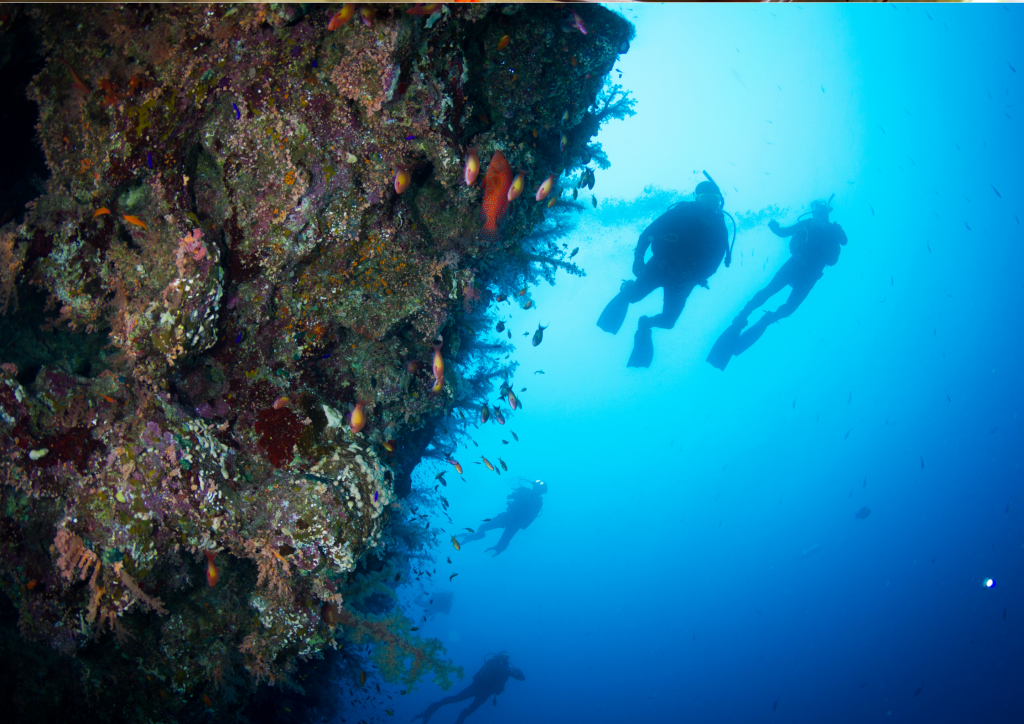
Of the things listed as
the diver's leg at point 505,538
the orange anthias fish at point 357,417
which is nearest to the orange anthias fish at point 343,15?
the orange anthias fish at point 357,417

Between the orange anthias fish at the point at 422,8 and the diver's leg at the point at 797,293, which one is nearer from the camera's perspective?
the orange anthias fish at the point at 422,8

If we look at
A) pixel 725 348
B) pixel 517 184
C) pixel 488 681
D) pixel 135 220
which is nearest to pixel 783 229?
pixel 725 348

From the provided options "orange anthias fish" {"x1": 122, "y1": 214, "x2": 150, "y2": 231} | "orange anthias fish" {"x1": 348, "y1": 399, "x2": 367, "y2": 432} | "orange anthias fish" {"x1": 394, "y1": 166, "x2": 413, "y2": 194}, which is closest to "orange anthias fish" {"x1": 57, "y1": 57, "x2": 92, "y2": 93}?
"orange anthias fish" {"x1": 122, "y1": 214, "x2": 150, "y2": 231}

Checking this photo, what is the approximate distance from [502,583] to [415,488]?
81.6 m

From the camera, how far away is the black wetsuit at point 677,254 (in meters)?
10.4

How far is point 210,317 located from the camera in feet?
10.6

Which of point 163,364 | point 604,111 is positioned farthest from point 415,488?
point 604,111

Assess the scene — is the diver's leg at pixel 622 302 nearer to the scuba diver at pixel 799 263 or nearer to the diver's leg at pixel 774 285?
the diver's leg at pixel 774 285

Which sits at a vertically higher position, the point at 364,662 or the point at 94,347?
the point at 94,347

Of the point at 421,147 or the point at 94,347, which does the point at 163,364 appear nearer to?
the point at 94,347

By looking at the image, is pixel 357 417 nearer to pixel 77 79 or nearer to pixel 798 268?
pixel 77 79

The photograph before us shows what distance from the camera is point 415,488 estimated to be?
8617 millimetres

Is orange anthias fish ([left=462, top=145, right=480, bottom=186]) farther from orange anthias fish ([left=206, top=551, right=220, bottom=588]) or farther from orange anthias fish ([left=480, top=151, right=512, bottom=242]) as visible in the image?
orange anthias fish ([left=206, top=551, right=220, bottom=588])

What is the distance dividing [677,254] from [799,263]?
603 cm
